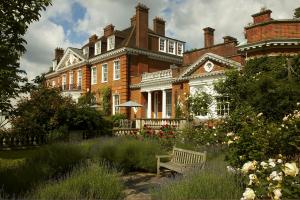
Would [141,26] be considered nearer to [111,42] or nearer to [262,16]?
[111,42]

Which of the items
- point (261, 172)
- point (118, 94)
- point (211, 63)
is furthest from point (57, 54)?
point (261, 172)

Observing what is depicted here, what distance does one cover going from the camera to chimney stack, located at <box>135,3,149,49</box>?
3331cm

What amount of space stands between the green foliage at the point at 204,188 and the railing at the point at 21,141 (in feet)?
37.4

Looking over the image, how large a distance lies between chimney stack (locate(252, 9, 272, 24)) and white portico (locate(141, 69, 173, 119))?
886 cm

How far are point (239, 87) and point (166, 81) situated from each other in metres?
12.2

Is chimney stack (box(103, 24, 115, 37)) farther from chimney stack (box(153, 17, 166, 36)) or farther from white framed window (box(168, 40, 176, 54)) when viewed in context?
white framed window (box(168, 40, 176, 54))

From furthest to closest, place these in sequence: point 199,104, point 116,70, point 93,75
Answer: point 93,75, point 116,70, point 199,104

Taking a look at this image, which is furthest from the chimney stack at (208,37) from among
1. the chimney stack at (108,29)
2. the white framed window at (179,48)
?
the chimney stack at (108,29)

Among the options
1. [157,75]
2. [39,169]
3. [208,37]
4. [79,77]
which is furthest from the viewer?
[79,77]

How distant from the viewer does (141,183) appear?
9.73m

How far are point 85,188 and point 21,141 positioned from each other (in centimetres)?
1097

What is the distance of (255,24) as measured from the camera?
2053cm

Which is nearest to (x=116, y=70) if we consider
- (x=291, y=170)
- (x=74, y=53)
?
(x=74, y=53)

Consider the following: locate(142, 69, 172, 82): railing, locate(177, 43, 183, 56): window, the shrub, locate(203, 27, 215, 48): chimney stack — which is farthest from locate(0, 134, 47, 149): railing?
locate(177, 43, 183, 56): window
